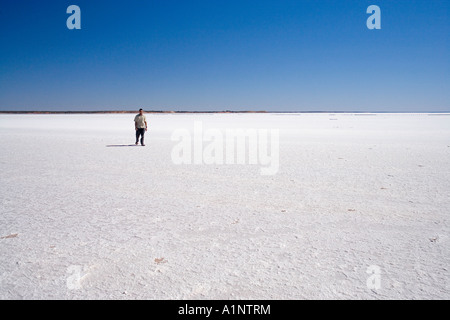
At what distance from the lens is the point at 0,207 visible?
4688 millimetres

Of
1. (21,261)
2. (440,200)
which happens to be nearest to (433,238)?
(440,200)

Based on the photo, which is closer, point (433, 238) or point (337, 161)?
point (433, 238)

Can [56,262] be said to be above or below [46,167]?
below

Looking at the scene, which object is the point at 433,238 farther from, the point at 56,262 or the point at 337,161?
the point at 337,161

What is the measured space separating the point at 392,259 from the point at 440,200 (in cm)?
280

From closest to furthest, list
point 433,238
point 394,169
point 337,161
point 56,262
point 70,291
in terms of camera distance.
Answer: point 70,291 < point 56,262 < point 433,238 < point 394,169 < point 337,161

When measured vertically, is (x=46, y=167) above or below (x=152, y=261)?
above

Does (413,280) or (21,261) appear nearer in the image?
(413,280)

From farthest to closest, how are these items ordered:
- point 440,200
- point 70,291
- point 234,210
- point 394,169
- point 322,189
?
point 394,169 → point 322,189 → point 440,200 → point 234,210 → point 70,291

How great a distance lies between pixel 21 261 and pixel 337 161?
8.23m

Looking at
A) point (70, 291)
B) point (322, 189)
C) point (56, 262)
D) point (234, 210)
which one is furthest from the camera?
point (322, 189)

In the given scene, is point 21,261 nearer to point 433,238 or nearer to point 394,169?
point 433,238

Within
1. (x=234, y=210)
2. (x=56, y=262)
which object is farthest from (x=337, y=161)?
(x=56, y=262)

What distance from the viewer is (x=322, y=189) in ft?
18.8
